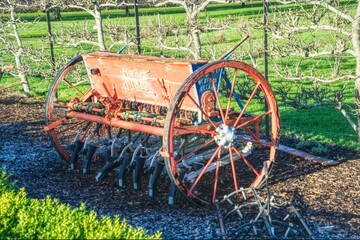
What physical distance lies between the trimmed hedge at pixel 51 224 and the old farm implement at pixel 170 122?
4.49 feet

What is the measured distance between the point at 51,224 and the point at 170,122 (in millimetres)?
1711

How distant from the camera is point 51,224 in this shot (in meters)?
5.25

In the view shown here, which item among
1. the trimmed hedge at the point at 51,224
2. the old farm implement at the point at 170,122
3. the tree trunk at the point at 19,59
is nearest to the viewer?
the trimmed hedge at the point at 51,224

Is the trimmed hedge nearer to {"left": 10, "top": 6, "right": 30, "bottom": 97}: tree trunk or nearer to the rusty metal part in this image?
the rusty metal part

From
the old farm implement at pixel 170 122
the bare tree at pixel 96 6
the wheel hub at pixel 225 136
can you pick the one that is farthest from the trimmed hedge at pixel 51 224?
the bare tree at pixel 96 6

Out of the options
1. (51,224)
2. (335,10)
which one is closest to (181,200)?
(51,224)

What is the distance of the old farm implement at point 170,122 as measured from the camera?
6.87 m

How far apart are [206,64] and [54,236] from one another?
2.58 meters

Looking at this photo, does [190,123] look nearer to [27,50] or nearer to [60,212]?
[60,212]

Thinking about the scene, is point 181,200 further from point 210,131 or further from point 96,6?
point 96,6

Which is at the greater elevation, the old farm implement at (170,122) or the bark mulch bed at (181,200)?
the old farm implement at (170,122)

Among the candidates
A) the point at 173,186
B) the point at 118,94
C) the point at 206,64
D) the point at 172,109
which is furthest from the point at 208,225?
the point at 118,94

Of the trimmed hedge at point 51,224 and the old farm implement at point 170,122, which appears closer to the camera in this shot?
the trimmed hedge at point 51,224

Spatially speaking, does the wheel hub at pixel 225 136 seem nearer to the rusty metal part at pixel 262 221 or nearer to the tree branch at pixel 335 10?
the rusty metal part at pixel 262 221
